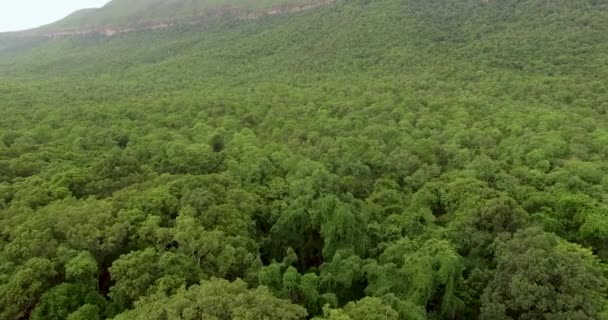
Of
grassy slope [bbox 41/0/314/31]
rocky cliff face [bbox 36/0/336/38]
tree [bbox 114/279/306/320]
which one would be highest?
grassy slope [bbox 41/0/314/31]

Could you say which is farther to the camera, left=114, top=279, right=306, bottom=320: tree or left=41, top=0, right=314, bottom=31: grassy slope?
left=41, top=0, right=314, bottom=31: grassy slope

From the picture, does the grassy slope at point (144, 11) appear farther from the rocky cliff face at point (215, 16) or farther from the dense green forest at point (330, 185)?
the dense green forest at point (330, 185)

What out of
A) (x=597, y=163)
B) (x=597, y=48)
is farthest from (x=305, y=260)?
(x=597, y=48)

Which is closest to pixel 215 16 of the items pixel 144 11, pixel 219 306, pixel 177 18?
pixel 177 18

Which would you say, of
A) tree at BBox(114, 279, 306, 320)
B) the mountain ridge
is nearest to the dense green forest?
tree at BBox(114, 279, 306, 320)

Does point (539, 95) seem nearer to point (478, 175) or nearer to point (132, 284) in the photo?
point (478, 175)

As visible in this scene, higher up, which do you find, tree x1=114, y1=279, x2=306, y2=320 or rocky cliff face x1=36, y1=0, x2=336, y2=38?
rocky cliff face x1=36, y1=0, x2=336, y2=38

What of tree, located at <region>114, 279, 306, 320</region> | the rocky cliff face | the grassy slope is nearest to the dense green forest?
tree, located at <region>114, 279, 306, 320</region>

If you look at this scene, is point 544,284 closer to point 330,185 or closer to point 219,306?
point 219,306

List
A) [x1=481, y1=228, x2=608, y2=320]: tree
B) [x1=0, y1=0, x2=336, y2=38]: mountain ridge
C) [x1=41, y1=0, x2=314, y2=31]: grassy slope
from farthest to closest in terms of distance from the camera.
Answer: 1. [x1=41, y1=0, x2=314, y2=31]: grassy slope
2. [x1=0, y1=0, x2=336, y2=38]: mountain ridge
3. [x1=481, y1=228, x2=608, y2=320]: tree

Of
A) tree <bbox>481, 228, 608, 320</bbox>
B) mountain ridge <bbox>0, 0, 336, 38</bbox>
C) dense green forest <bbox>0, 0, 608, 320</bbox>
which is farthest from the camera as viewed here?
mountain ridge <bbox>0, 0, 336, 38</bbox>

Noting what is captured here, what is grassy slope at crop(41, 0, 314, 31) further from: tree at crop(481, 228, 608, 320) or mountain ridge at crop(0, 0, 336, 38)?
tree at crop(481, 228, 608, 320)
